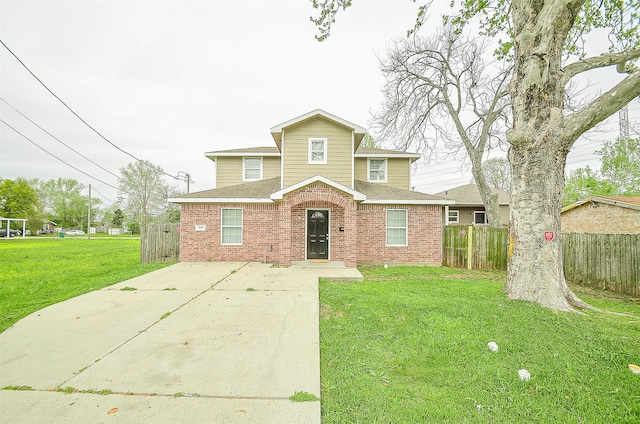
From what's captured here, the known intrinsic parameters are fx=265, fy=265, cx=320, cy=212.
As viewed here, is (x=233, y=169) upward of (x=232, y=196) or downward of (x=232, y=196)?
upward

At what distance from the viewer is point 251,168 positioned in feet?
45.6

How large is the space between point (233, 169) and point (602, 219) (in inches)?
704

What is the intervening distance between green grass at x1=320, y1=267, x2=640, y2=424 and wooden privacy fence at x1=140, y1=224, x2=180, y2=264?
28.9ft

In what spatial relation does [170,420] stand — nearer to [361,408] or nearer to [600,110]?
[361,408]

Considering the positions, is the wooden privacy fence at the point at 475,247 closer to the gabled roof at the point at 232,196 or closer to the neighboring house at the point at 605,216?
the neighboring house at the point at 605,216

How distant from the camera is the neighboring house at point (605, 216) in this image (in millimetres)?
11109

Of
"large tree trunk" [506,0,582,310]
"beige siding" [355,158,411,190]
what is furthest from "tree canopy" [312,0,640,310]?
"beige siding" [355,158,411,190]

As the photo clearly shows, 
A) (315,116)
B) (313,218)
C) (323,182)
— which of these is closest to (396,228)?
(313,218)

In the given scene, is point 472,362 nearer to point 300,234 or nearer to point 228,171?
point 300,234

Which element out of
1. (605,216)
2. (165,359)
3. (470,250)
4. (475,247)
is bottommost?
(165,359)

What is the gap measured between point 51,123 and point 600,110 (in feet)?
89.3

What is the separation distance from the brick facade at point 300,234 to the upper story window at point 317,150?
1.99 metres

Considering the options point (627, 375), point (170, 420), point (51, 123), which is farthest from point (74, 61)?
point (627, 375)

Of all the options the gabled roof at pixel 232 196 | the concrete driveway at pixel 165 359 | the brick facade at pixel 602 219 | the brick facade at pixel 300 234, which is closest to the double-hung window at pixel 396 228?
the brick facade at pixel 300 234
